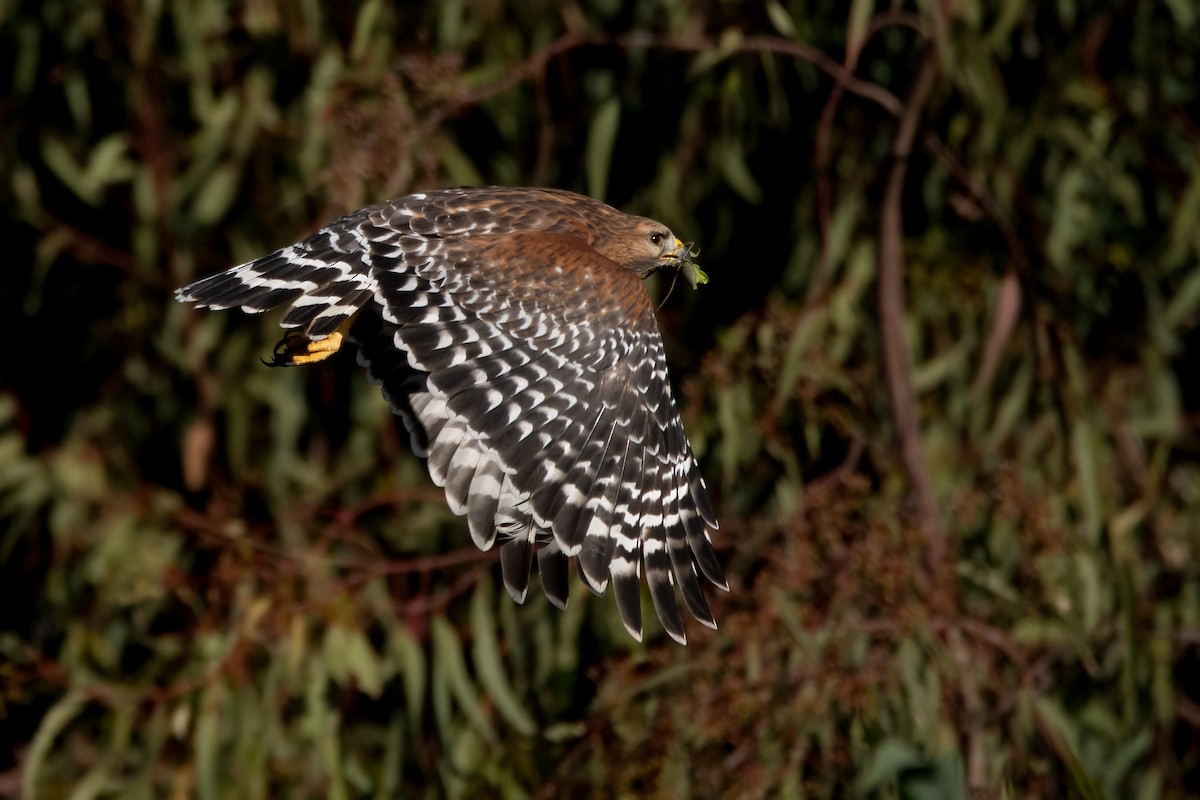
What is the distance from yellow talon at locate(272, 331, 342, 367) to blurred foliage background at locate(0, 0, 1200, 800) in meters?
0.51

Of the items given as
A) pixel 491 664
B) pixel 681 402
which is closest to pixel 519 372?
pixel 491 664

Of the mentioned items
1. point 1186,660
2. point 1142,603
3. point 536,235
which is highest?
point 536,235

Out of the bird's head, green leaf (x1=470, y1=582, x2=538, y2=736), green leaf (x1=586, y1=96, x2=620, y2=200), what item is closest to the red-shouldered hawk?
the bird's head

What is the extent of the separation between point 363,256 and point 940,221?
1801 millimetres

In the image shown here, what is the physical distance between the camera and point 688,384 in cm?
428

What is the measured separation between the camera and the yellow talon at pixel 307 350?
12.2ft

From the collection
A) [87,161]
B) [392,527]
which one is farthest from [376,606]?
[87,161]

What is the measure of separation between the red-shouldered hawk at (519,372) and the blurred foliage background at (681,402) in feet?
1.48

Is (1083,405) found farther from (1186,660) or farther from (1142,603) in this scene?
(1186,660)

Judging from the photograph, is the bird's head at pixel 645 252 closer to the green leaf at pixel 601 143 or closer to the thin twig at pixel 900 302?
the green leaf at pixel 601 143

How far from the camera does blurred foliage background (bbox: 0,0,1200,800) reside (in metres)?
4.14

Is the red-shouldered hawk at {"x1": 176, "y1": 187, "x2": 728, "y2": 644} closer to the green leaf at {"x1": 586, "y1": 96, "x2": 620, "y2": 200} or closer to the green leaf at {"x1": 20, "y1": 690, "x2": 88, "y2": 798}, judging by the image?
the green leaf at {"x1": 586, "y1": 96, "x2": 620, "y2": 200}

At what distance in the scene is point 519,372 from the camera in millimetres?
3568

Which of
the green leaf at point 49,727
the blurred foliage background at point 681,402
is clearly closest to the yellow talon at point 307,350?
the blurred foliage background at point 681,402
